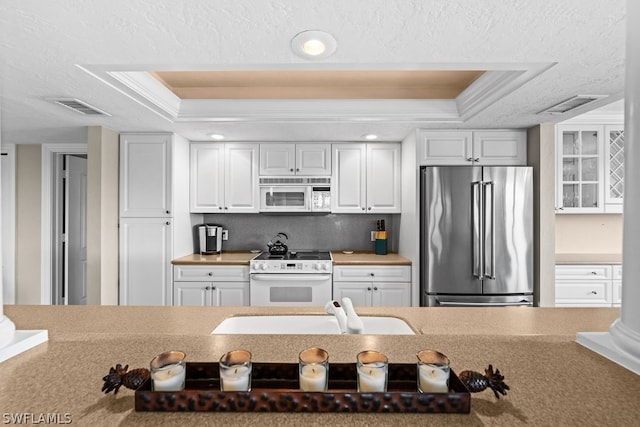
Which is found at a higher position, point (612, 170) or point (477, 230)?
point (612, 170)

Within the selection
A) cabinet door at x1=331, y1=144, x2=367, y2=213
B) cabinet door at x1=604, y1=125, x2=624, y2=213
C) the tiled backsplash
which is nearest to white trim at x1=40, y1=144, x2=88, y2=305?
the tiled backsplash

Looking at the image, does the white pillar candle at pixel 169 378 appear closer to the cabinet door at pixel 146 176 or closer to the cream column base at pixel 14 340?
the cream column base at pixel 14 340

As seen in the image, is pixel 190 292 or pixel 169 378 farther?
pixel 190 292

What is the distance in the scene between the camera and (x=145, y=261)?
3.50m

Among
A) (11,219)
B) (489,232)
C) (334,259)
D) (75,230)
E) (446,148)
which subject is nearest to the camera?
(489,232)

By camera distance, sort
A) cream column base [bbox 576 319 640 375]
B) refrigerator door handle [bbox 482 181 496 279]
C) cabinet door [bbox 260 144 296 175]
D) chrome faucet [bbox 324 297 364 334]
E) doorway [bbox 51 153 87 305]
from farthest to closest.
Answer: doorway [bbox 51 153 87 305]
cabinet door [bbox 260 144 296 175]
refrigerator door handle [bbox 482 181 496 279]
chrome faucet [bbox 324 297 364 334]
cream column base [bbox 576 319 640 375]

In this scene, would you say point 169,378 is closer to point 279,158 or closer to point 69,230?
point 279,158

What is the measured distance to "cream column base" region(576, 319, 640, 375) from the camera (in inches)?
34.7

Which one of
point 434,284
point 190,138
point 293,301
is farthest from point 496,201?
point 190,138

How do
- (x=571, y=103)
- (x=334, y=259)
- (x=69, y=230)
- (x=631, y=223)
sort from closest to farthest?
1. (x=631, y=223)
2. (x=571, y=103)
3. (x=334, y=259)
4. (x=69, y=230)

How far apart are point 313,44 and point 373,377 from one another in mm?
1458

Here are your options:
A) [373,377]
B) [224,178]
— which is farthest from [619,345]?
[224,178]

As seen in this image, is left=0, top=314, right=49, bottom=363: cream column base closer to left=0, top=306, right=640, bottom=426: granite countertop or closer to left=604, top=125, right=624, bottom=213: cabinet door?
left=0, top=306, right=640, bottom=426: granite countertop

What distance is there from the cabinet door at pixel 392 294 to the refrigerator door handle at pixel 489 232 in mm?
750
